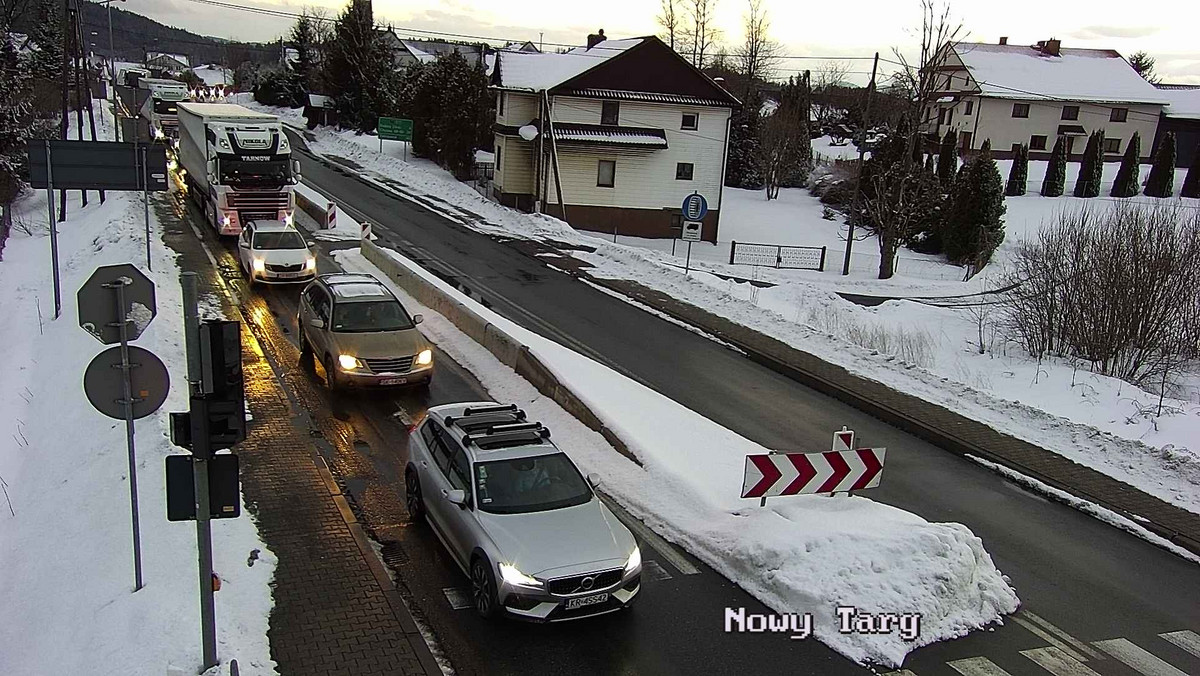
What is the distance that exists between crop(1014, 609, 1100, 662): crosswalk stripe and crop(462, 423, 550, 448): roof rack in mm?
5522

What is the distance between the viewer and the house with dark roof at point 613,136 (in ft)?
139

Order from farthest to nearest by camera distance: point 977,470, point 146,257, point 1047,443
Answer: point 146,257 < point 1047,443 < point 977,470

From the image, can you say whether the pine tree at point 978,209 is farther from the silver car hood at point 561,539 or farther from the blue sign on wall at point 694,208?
the silver car hood at point 561,539

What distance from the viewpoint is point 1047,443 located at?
14461 mm

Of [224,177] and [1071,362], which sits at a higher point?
[224,177]

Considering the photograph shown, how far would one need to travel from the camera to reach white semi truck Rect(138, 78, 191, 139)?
5003 centimetres

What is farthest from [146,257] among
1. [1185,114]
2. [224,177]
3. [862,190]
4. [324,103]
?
[1185,114]

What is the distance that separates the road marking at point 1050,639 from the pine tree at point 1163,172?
2143 inches

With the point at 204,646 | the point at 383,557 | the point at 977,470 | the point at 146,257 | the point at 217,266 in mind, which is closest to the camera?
the point at 204,646

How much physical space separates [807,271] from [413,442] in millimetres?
29251

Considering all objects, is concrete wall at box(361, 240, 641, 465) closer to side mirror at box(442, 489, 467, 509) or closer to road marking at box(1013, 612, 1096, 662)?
side mirror at box(442, 489, 467, 509)

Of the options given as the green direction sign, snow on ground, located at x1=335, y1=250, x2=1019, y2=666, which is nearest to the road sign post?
snow on ground, located at x1=335, y1=250, x2=1019, y2=666

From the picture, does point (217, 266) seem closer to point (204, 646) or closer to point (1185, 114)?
point (204, 646)

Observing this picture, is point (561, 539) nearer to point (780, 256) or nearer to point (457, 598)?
point (457, 598)
